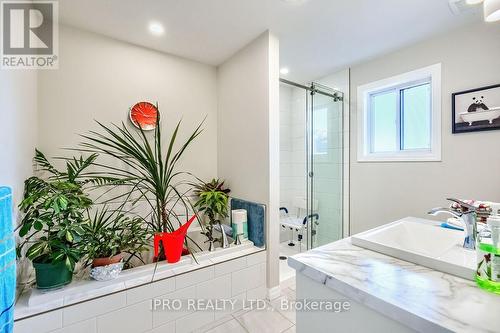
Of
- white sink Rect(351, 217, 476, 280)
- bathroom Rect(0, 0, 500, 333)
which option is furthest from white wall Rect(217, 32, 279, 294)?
white sink Rect(351, 217, 476, 280)

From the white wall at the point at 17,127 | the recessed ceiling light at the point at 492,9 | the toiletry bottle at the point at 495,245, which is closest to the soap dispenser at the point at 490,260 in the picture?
the toiletry bottle at the point at 495,245

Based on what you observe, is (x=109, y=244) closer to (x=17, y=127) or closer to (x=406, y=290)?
(x=17, y=127)

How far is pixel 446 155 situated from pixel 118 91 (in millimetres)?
3119

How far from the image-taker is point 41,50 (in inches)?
71.2

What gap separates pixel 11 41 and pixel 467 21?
3.36 m

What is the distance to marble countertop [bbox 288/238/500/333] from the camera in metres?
0.57

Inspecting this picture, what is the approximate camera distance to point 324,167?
283 centimetres

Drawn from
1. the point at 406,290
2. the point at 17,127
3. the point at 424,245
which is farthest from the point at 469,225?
the point at 17,127

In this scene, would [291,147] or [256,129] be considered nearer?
[256,129]

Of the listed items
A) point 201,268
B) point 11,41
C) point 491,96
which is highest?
point 11,41

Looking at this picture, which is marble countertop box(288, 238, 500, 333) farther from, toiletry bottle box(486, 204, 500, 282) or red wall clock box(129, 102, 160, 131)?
red wall clock box(129, 102, 160, 131)

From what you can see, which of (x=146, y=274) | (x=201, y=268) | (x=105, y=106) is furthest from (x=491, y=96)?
(x=105, y=106)

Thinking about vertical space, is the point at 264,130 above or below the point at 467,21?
below

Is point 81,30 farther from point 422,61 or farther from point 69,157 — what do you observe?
point 422,61
